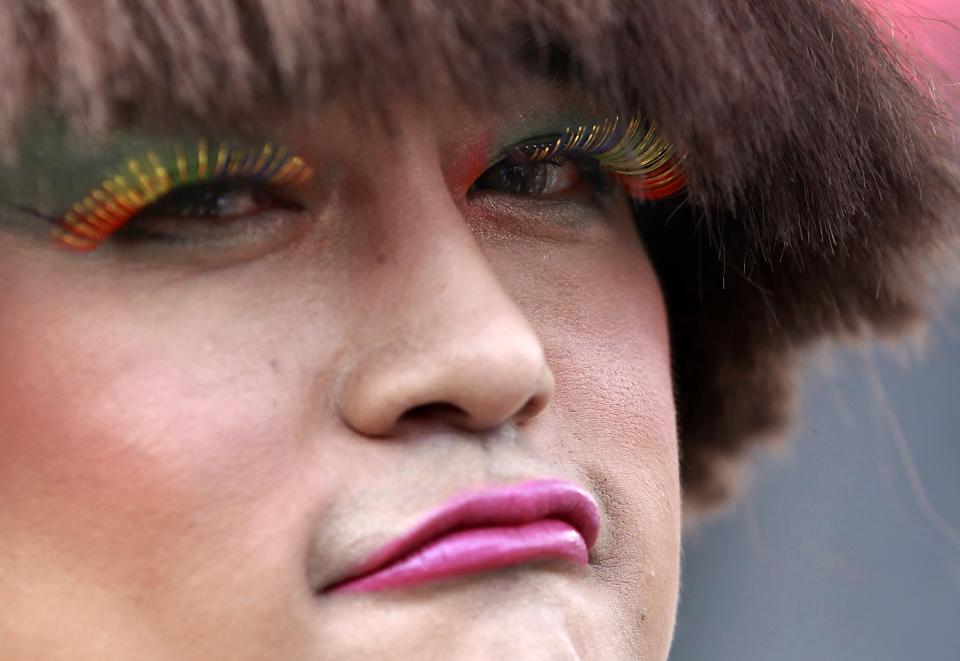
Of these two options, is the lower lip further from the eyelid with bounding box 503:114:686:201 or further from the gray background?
the gray background

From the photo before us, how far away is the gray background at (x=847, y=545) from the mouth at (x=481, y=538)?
764 millimetres

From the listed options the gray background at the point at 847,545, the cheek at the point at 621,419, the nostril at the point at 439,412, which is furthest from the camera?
the gray background at the point at 847,545

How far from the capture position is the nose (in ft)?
2.77

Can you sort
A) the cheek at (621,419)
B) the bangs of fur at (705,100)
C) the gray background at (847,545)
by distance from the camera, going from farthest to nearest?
the gray background at (847,545) < the cheek at (621,419) < the bangs of fur at (705,100)

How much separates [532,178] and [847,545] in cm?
123

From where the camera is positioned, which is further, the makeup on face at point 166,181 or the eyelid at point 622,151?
the eyelid at point 622,151

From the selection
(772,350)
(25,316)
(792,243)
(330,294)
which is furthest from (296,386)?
(772,350)

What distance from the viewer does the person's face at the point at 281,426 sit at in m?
0.82

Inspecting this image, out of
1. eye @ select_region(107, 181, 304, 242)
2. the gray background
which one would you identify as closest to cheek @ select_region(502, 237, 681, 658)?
eye @ select_region(107, 181, 304, 242)

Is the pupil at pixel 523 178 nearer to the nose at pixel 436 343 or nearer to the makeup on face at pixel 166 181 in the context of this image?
the makeup on face at pixel 166 181

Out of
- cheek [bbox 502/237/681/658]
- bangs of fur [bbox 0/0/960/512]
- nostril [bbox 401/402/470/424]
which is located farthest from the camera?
cheek [bbox 502/237/681/658]

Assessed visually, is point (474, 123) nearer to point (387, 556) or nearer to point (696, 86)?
point (696, 86)

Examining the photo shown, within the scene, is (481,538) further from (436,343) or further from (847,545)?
(847,545)

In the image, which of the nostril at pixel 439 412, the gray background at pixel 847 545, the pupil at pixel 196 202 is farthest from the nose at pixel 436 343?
the gray background at pixel 847 545
